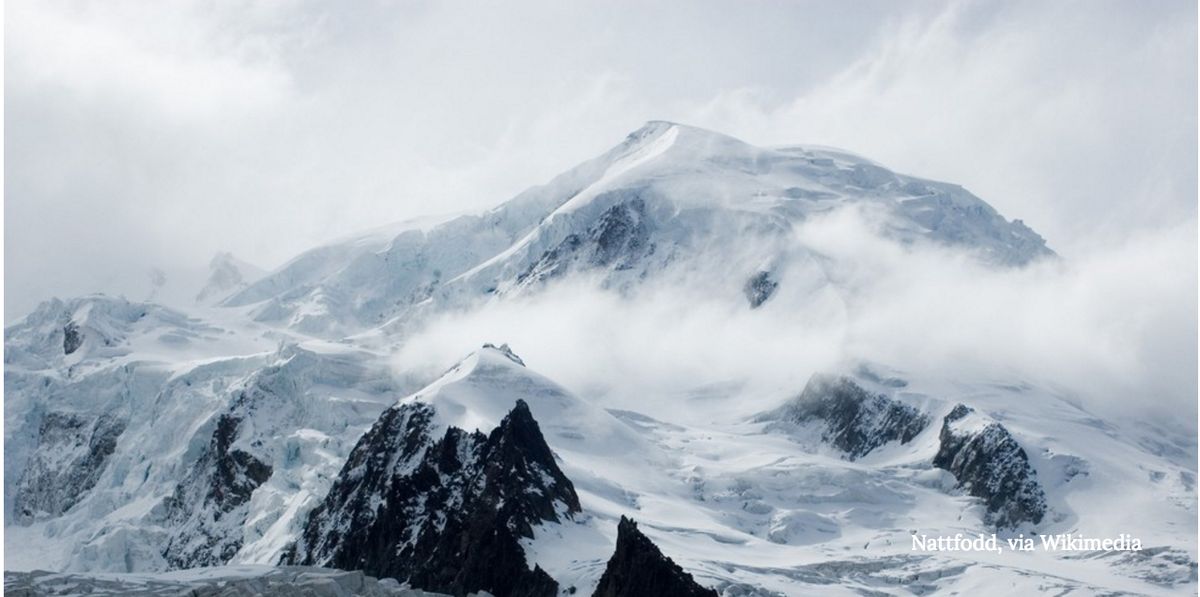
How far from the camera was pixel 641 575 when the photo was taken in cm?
18362

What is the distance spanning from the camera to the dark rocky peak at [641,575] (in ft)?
600

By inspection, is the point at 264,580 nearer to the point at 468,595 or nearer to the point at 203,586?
the point at 203,586

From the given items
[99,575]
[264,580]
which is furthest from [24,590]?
[264,580]

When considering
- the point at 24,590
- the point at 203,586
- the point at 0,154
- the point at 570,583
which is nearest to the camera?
the point at 0,154

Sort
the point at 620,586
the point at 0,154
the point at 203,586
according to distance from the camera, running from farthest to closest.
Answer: the point at 620,586 < the point at 203,586 < the point at 0,154

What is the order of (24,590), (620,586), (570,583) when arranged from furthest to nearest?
(570,583)
(620,586)
(24,590)

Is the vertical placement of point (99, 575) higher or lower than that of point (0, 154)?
lower

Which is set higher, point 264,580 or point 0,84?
point 0,84

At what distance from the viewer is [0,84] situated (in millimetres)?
67562

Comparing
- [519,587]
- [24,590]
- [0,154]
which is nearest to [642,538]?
[519,587]

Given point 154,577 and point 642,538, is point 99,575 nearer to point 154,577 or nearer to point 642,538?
point 154,577

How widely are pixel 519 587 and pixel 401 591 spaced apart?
17.3 metres

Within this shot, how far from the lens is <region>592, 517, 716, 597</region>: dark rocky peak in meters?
183

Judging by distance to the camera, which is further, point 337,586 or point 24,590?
point 337,586
